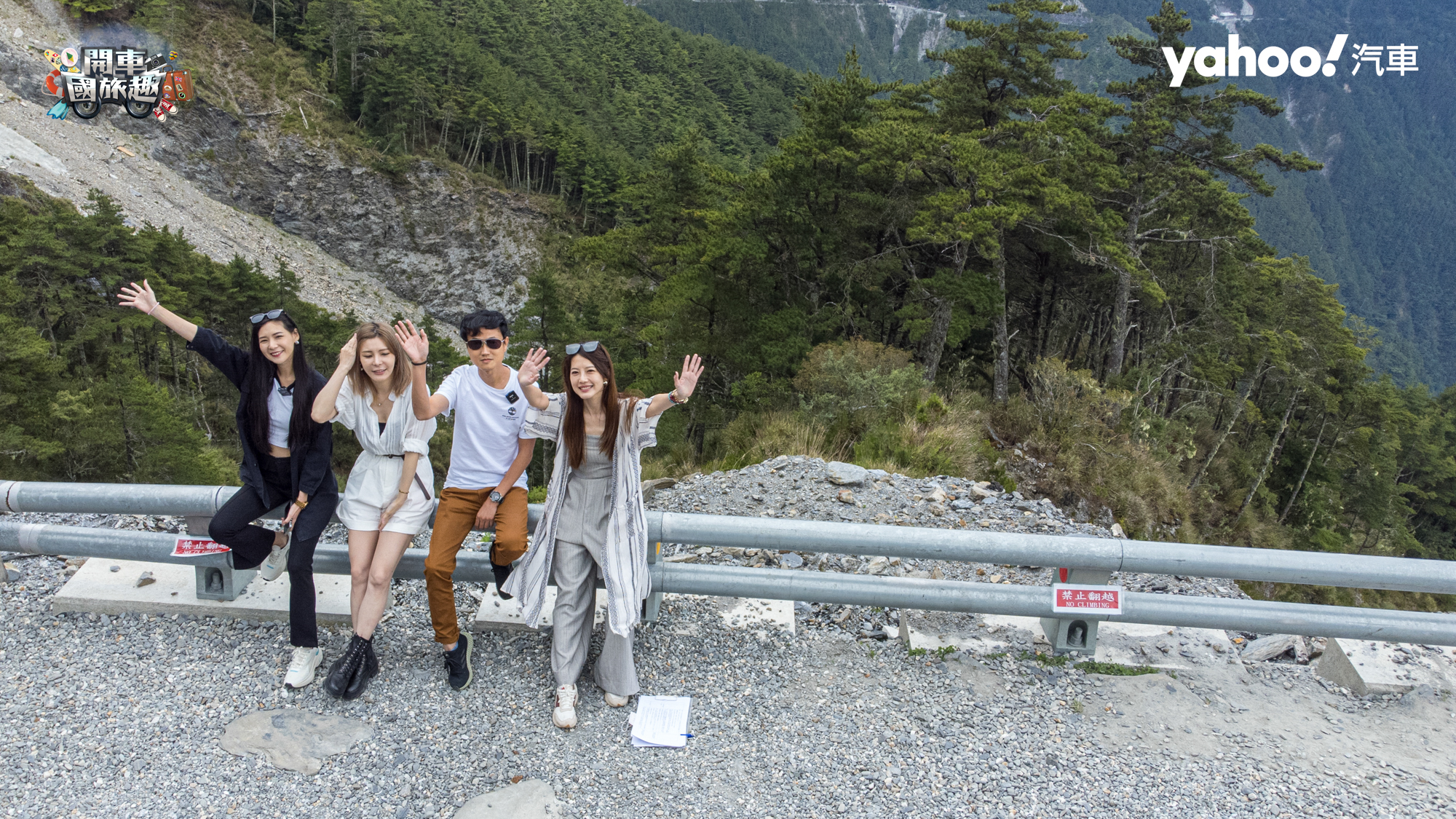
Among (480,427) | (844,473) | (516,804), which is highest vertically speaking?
(480,427)

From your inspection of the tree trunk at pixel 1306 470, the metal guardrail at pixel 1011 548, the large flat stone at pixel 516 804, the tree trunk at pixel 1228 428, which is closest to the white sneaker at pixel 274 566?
the metal guardrail at pixel 1011 548

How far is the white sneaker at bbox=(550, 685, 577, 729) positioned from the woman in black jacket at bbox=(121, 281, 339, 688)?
45.6 inches

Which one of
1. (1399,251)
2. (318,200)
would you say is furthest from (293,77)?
(1399,251)

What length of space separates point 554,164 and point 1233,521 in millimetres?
58799

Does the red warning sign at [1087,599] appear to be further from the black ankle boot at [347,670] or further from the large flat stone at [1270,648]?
the black ankle boot at [347,670]

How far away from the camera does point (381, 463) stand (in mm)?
3555

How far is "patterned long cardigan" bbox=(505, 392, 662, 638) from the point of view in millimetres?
3328

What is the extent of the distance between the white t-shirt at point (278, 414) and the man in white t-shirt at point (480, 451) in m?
0.64

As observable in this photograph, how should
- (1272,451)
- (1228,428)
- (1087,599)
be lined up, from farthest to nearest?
(1272,451) → (1228,428) → (1087,599)

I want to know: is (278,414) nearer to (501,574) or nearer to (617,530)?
(501,574)

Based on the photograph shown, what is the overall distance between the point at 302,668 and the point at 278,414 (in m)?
1.16

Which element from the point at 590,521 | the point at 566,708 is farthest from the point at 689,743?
the point at 590,521

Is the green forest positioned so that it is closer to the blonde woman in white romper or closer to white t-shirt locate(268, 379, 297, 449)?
the blonde woman in white romper

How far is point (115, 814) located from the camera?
8.58 ft
